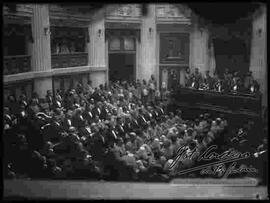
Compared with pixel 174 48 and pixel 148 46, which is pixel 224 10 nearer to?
pixel 174 48

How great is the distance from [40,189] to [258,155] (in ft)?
14.4

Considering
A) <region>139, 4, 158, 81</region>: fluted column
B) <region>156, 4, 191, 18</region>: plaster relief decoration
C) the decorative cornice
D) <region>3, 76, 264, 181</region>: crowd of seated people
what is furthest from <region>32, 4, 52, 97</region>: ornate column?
<region>156, 4, 191, 18</region>: plaster relief decoration

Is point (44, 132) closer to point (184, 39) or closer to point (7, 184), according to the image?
point (7, 184)

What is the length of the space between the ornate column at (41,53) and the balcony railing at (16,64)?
4.8 inches

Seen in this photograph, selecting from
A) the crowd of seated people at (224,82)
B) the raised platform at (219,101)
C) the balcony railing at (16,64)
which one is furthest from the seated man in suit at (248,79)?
the balcony railing at (16,64)

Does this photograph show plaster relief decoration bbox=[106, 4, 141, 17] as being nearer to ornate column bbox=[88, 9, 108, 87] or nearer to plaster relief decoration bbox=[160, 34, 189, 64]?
ornate column bbox=[88, 9, 108, 87]

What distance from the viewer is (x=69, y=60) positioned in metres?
8.80

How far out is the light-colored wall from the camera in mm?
8398

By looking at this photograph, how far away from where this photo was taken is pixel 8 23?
8484 mm

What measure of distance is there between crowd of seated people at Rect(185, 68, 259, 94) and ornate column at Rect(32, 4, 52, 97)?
2832mm

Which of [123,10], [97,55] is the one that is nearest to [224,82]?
[123,10]

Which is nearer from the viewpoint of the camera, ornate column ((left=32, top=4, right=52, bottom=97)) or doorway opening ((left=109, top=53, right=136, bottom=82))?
ornate column ((left=32, top=4, right=52, bottom=97))

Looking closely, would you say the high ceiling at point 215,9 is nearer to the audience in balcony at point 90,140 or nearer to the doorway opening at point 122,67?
the doorway opening at point 122,67
